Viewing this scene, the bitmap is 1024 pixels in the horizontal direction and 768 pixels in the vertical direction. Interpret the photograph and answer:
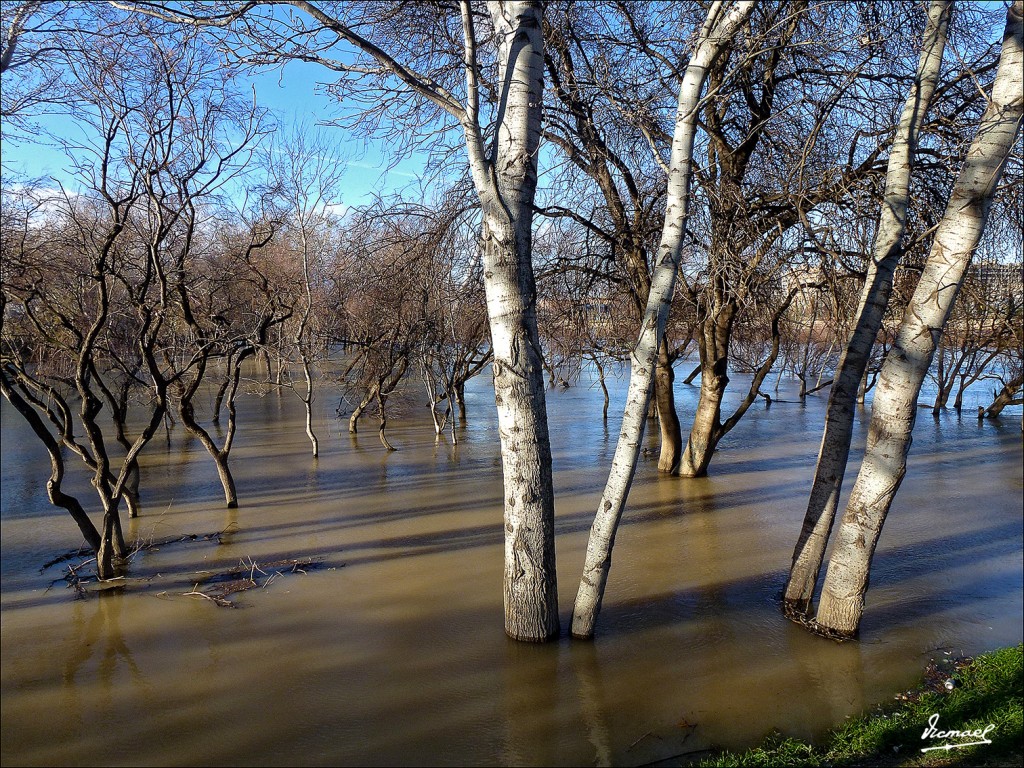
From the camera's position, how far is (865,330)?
18.4 feet

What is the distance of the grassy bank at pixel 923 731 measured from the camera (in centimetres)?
396

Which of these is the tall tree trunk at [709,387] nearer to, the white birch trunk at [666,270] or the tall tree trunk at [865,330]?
the tall tree trunk at [865,330]

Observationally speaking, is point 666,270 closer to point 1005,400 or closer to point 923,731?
point 923,731

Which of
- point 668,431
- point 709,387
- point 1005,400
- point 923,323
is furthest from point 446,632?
point 1005,400

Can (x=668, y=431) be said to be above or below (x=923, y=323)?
below

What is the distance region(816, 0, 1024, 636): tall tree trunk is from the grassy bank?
938 mm

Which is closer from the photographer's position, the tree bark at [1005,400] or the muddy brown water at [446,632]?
the muddy brown water at [446,632]

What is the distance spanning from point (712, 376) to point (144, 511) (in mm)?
7918

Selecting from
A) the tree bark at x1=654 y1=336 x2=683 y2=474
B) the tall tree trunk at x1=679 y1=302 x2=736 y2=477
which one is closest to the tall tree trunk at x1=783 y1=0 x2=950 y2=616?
the tall tree trunk at x1=679 y1=302 x2=736 y2=477

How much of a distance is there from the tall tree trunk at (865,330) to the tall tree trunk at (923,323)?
36 centimetres

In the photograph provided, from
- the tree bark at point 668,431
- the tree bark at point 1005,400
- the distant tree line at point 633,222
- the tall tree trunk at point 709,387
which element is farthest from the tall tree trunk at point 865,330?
the tree bark at point 1005,400

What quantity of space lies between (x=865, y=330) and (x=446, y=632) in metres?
3.98

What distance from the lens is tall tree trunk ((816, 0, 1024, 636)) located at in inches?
179

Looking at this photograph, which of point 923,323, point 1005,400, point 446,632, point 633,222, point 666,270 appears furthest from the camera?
point 1005,400
